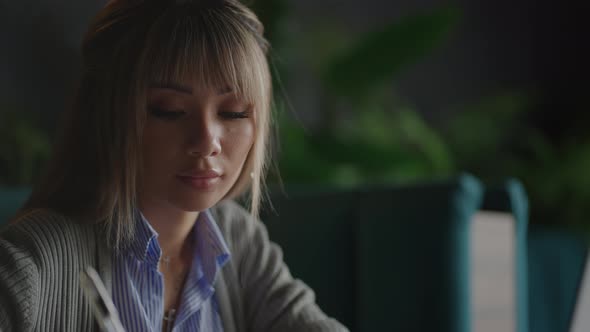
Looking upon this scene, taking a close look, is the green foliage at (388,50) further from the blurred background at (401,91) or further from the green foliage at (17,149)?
the green foliage at (17,149)

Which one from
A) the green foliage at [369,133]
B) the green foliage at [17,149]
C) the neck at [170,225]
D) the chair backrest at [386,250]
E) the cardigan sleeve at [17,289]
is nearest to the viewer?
the cardigan sleeve at [17,289]

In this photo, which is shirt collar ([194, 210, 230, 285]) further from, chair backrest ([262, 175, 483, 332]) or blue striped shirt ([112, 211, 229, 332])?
chair backrest ([262, 175, 483, 332])

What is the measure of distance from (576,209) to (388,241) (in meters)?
1.24

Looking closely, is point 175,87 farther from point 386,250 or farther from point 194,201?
point 386,250

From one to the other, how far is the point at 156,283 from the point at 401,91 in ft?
6.31

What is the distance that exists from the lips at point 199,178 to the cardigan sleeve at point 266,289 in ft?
0.66

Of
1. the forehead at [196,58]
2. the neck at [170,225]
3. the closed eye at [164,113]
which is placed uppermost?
the forehead at [196,58]

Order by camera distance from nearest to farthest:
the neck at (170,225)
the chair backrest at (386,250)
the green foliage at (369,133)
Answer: the neck at (170,225) < the chair backrest at (386,250) < the green foliage at (369,133)

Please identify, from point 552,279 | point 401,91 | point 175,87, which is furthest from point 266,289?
point 401,91

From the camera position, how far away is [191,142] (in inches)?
27.8

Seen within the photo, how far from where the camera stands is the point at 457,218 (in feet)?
3.59

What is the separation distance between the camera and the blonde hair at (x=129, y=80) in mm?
702

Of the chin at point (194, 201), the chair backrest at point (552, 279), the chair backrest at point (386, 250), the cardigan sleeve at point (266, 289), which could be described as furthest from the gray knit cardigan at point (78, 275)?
the chair backrest at point (552, 279)

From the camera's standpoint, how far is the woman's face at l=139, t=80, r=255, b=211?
706 millimetres
